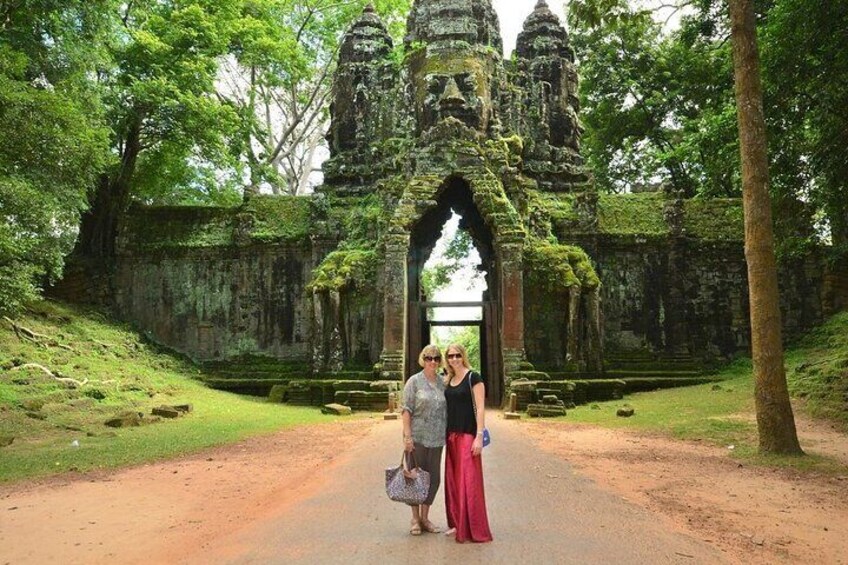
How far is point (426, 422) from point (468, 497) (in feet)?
1.91

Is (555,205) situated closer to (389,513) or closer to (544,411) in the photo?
(544,411)

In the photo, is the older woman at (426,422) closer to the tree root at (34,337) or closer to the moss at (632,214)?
the tree root at (34,337)

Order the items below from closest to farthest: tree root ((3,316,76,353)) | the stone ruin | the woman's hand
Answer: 1. the woman's hand
2. tree root ((3,316,76,353))
3. the stone ruin

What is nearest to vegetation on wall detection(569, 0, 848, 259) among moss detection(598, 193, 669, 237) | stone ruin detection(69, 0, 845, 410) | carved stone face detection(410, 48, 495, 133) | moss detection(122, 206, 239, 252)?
moss detection(598, 193, 669, 237)

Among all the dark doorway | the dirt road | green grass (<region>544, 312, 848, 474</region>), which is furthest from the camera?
the dark doorway

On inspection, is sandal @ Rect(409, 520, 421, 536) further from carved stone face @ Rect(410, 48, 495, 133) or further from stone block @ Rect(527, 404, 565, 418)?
carved stone face @ Rect(410, 48, 495, 133)

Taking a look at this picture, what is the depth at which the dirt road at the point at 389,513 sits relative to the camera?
4.34m

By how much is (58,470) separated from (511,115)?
17.1 metres

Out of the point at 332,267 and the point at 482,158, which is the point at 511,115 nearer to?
the point at 482,158

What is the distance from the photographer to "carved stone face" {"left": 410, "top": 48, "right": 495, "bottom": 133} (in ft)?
60.7

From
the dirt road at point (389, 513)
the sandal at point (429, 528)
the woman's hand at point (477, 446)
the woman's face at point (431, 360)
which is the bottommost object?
the dirt road at point (389, 513)

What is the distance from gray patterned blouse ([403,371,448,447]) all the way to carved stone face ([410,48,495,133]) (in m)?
14.5

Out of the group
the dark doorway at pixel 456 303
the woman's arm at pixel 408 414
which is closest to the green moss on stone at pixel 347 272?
the dark doorway at pixel 456 303

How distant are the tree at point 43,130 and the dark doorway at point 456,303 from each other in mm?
8083
